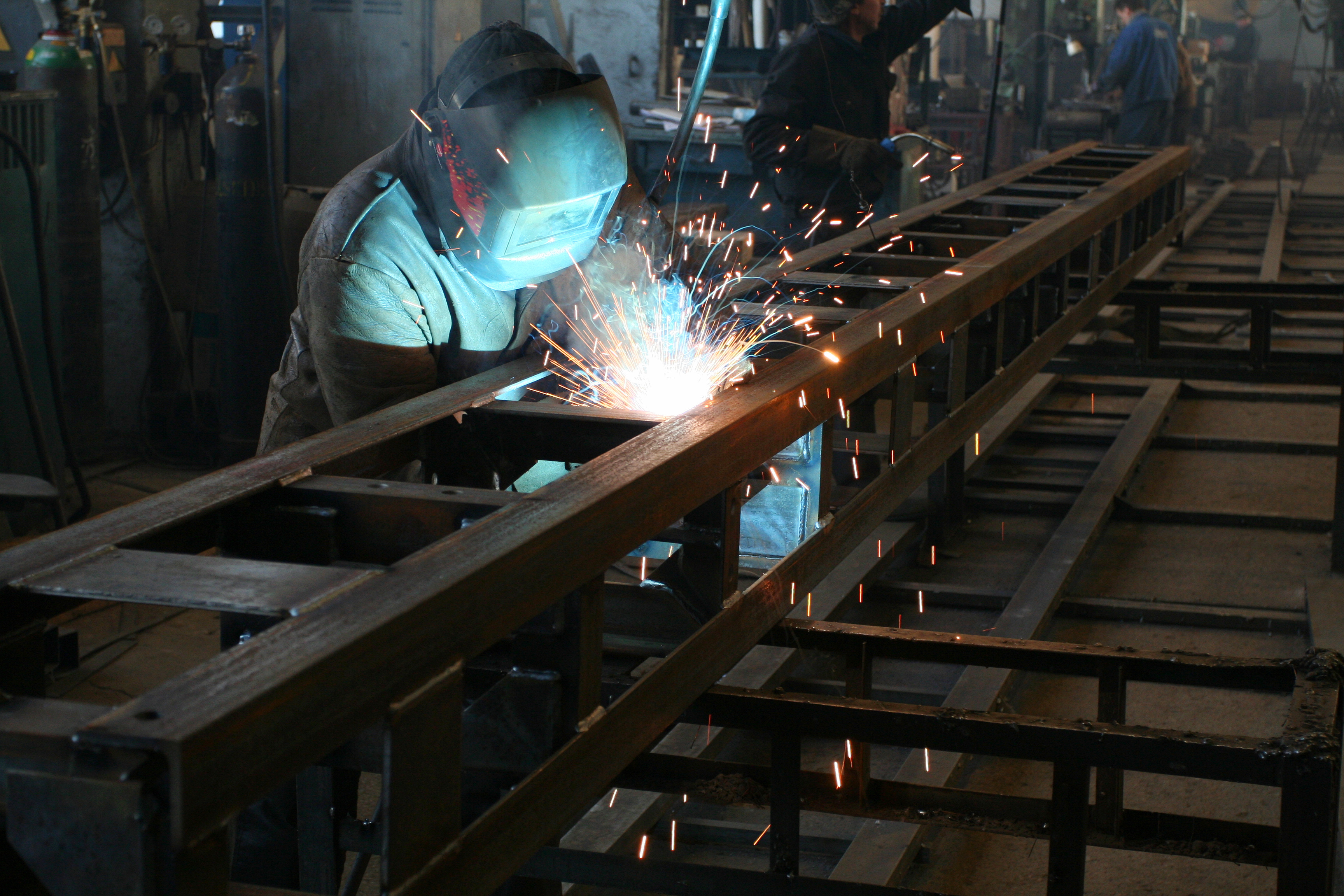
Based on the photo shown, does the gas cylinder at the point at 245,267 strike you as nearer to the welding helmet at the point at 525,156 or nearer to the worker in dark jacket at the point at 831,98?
the worker in dark jacket at the point at 831,98

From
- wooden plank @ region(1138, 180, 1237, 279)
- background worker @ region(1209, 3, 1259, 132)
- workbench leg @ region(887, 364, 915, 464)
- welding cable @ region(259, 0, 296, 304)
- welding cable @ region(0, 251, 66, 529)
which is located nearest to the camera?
workbench leg @ region(887, 364, 915, 464)

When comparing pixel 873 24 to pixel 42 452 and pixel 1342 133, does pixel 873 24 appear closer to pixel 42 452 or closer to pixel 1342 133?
pixel 42 452

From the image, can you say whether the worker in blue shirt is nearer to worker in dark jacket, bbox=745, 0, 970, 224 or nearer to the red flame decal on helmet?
worker in dark jacket, bbox=745, 0, 970, 224

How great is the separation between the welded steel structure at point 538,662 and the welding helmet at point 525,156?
0.77 ft

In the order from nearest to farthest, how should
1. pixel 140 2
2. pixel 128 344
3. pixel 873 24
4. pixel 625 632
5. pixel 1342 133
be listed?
pixel 625 632
pixel 873 24
pixel 140 2
pixel 128 344
pixel 1342 133

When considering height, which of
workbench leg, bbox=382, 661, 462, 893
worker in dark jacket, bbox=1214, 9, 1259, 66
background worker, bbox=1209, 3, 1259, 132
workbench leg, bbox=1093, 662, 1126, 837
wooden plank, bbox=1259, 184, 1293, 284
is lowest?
workbench leg, bbox=1093, 662, 1126, 837

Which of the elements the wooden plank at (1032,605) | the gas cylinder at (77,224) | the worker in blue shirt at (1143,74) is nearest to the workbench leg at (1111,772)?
the wooden plank at (1032,605)

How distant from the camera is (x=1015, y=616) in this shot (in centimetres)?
348

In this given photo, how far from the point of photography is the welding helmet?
185cm

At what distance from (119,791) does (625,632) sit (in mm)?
910

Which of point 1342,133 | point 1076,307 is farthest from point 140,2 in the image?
point 1342,133

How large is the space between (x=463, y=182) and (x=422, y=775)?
1.11 meters

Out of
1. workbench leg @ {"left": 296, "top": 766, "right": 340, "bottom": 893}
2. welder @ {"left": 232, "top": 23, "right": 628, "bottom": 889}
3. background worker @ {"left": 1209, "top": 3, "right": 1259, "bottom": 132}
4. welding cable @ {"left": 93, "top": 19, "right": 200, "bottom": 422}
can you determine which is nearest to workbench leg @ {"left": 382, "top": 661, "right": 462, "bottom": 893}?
workbench leg @ {"left": 296, "top": 766, "right": 340, "bottom": 893}

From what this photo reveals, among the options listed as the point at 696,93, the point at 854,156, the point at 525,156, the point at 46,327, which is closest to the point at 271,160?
the point at 46,327
